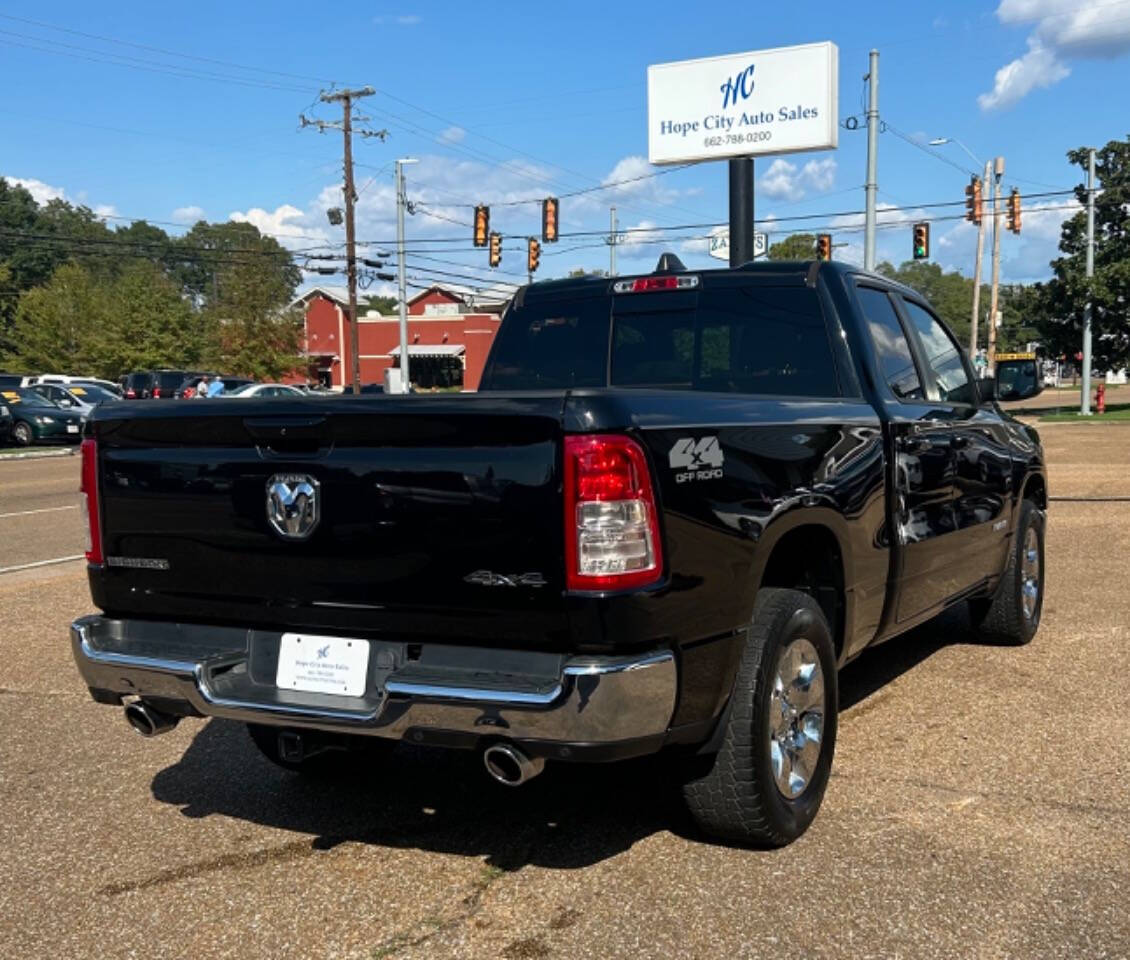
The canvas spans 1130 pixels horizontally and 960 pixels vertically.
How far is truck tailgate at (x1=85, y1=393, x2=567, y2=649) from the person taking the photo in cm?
296

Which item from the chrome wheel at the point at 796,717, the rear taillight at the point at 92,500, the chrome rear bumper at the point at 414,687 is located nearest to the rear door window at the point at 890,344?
the chrome wheel at the point at 796,717

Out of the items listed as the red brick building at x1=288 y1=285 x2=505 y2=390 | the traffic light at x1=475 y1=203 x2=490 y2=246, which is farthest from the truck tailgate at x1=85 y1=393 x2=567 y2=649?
the red brick building at x1=288 y1=285 x2=505 y2=390

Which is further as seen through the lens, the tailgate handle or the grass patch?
the grass patch

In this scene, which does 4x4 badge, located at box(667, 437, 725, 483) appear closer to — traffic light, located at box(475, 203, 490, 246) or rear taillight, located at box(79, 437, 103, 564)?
rear taillight, located at box(79, 437, 103, 564)

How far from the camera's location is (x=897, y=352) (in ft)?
16.5

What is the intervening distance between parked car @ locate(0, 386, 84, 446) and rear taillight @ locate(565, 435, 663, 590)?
28382mm

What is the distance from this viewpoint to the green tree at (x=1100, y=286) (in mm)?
38188

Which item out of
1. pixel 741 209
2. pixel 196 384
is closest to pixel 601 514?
pixel 741 209

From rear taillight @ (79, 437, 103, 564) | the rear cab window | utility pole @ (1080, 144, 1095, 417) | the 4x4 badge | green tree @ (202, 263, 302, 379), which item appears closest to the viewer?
the 4x4 badge

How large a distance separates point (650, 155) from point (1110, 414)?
1859cm

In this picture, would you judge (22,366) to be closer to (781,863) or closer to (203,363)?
(203,363)

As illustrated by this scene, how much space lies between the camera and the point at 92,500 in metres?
3.67

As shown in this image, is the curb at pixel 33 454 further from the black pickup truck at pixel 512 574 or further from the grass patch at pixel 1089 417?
the grass patch at pixel 1089 417

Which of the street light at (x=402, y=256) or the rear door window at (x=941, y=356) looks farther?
the street light at (x=402, y=256)
